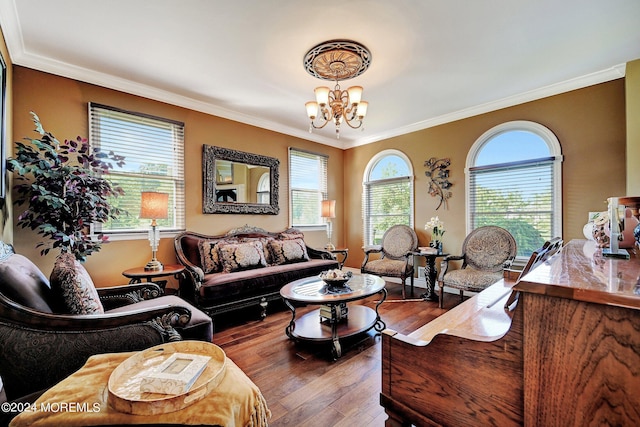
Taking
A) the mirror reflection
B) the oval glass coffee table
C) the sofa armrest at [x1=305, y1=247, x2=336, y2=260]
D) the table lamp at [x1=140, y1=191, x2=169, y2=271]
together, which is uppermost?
the mirror reflection

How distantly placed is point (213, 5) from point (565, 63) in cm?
337

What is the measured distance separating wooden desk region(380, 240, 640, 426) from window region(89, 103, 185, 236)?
3395 millimetres

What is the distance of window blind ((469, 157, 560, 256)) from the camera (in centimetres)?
344

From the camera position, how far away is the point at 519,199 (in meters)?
3.66

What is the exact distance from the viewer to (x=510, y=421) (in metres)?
0.74

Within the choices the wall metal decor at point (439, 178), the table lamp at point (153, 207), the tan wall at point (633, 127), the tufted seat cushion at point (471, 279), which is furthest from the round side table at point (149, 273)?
the tan wall at point (633, 127)

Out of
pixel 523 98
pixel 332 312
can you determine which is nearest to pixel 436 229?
pixel 523 98

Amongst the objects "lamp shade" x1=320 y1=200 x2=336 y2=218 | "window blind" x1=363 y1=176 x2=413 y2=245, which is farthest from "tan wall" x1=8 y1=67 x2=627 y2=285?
"lamp shade" x1=320 y1=200 x2=336 y2=218

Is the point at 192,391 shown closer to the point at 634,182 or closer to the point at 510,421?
the point at 510,421

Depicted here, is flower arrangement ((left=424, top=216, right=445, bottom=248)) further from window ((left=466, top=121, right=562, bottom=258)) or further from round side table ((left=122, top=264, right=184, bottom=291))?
round side table ((left=122, top=264, right=184, bottom=291))

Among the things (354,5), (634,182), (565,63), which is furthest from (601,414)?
(565,63)

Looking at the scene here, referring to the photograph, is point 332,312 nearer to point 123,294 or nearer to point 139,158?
point 123,294

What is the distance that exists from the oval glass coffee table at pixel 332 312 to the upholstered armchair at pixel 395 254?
102 centimetres

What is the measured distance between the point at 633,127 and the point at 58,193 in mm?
5310
